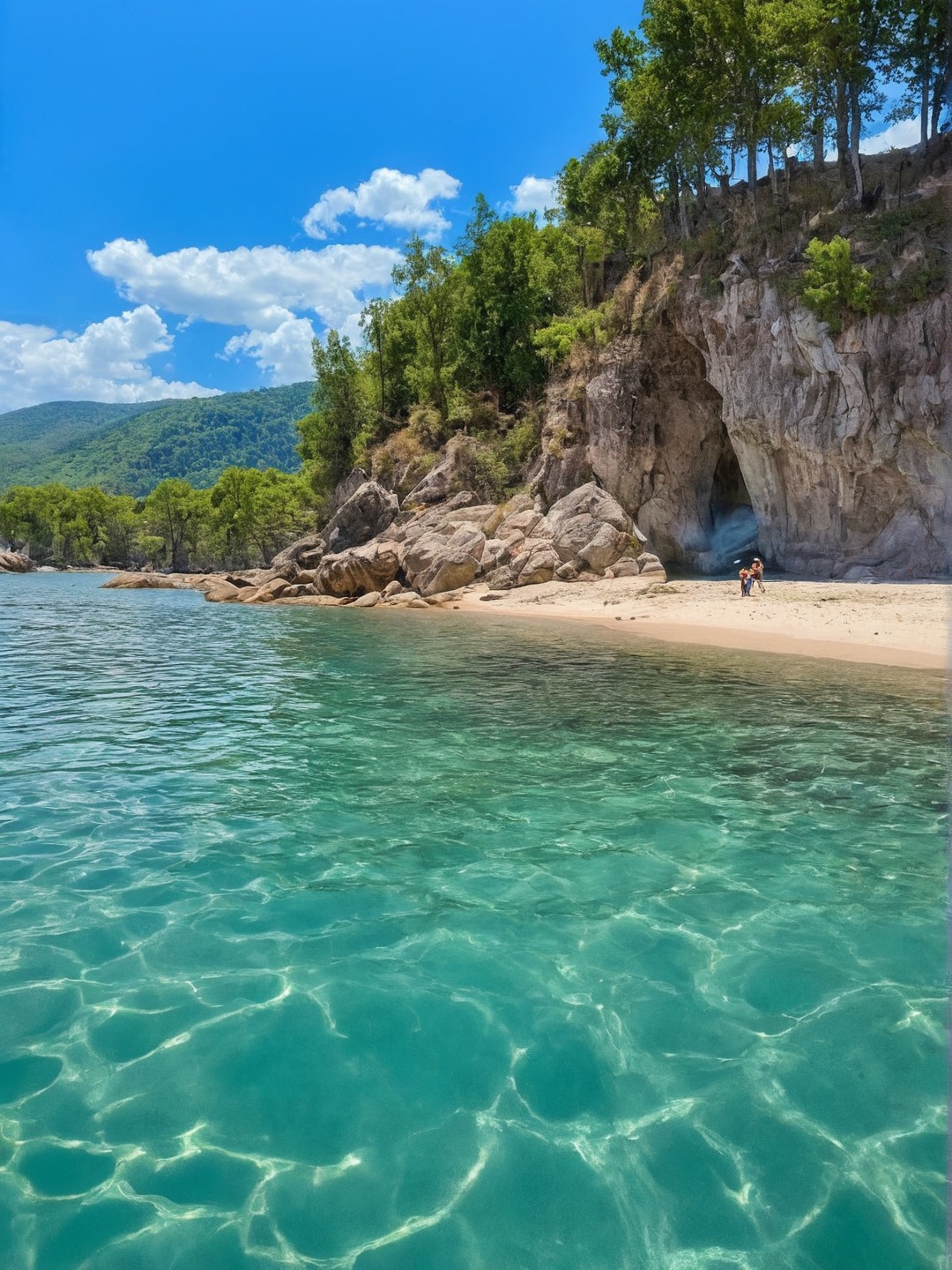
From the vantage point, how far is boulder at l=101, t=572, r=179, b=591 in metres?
61.9

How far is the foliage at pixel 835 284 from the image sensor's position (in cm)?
2923

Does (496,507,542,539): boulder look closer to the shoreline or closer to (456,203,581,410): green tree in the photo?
the shoreline

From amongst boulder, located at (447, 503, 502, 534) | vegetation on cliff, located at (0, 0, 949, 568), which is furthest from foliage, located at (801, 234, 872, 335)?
boulder, located at (447, 503, 502, 534)

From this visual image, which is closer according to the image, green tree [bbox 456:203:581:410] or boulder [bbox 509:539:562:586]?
boulder [bbox 509:539:562:586]

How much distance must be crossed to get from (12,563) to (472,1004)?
96209 mm

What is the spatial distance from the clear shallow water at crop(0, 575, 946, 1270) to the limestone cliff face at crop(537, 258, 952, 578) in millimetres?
22189

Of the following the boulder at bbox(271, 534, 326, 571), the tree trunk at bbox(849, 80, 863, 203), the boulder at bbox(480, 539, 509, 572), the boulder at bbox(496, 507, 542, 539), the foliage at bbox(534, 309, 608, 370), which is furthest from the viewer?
the boulder at bbox(271, 534, 326, 571)

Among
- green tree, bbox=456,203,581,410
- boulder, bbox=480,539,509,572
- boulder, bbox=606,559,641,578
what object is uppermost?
green tree, bbox=456,203,581,410

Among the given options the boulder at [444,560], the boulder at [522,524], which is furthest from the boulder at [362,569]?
the boulder at [522,524]

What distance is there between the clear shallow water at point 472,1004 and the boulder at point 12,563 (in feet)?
284

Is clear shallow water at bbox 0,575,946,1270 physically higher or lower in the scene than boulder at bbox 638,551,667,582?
lower

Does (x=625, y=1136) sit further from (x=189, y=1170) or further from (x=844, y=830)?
(x=844, y=830)

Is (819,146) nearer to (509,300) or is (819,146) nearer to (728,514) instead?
(728,514)

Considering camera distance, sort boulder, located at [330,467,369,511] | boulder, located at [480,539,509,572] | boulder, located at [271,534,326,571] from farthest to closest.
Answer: boulder, located at [330,467,369,511], boulder, located at [271,534,326,571], boulder, located at [480,539,509,572]
